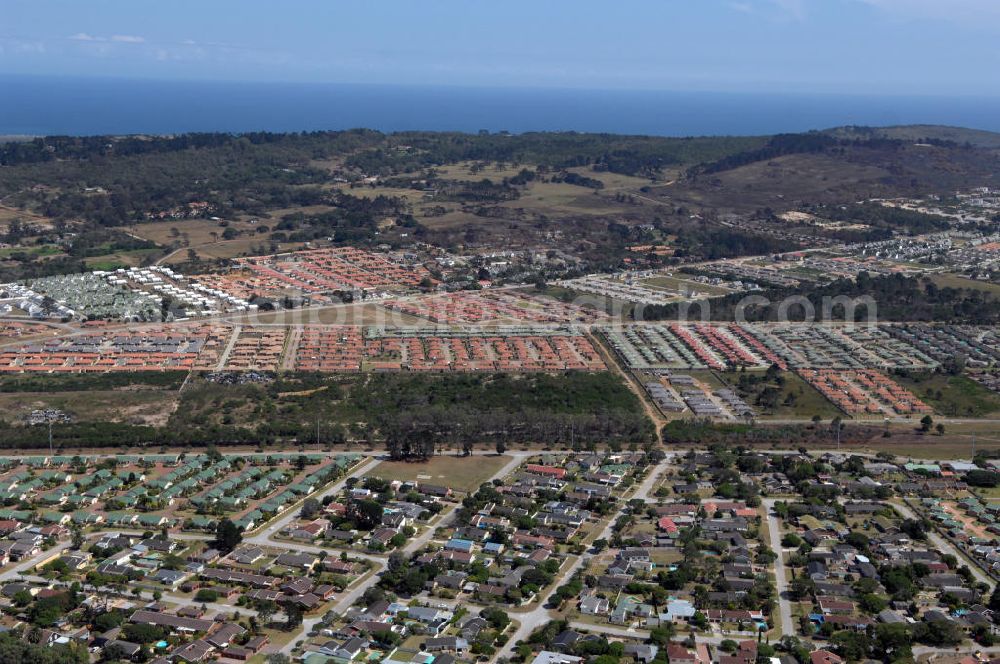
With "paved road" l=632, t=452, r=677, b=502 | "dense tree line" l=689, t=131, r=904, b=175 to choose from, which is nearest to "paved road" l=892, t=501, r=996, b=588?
"paved road" l=632, t=452, r=677, b=502

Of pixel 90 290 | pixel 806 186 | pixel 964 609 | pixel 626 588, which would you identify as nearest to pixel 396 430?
pixel 626 588

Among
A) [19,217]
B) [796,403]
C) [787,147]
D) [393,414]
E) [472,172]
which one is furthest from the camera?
[787,147]

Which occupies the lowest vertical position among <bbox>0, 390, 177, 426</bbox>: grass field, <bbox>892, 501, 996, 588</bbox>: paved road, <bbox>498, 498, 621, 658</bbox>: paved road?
<bbox>498, 498, 621, 658</bbox>: paved road

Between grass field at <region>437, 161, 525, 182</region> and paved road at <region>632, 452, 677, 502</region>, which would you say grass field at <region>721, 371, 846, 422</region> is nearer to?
paved road at <region>632, 452, 677, 502</region>

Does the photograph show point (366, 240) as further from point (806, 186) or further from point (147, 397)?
point (806, 186)

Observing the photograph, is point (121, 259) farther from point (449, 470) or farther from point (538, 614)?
point (538, 614)

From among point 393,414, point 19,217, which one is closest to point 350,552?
point 393,414

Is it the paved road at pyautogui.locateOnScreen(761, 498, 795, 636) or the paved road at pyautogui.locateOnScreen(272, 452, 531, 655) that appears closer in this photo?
the paved road at pyautogui.locateOnScreen(272, 452, 531, 655)
